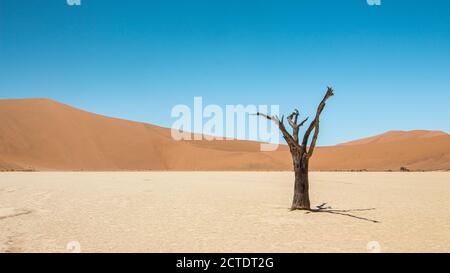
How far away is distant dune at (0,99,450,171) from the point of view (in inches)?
2338

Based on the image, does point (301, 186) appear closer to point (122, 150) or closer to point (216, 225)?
point (216, 225)

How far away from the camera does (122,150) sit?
70.9 m

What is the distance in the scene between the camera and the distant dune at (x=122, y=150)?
195 feet

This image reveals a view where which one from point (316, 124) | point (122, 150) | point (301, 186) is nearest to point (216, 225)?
point (301, 186)

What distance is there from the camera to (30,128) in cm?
6769

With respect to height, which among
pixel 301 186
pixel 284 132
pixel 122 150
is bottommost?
pixel 301 186

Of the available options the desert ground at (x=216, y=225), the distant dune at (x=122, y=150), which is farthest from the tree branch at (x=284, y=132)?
the distant dune at (x=122, y=150)

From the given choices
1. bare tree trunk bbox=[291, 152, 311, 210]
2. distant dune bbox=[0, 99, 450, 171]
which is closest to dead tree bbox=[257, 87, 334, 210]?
bare tree trunk bbox=[291, 152, 311, 210]

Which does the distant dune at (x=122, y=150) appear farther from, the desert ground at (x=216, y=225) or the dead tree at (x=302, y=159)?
the dead tree at (x=302, y=159)

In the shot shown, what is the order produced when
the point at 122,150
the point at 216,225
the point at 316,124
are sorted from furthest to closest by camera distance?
the point at 122,150 → the point at 316,124 → the point at 216,225

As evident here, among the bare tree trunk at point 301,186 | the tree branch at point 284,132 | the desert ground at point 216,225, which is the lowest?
the desert ground at point 216,225

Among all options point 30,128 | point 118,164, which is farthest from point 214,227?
point 30,128

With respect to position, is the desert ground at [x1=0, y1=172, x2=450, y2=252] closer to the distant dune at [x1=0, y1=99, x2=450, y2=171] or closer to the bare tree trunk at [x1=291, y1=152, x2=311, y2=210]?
the bare tree trunk at [x1=291, y1=152, x2=311, y2=210]

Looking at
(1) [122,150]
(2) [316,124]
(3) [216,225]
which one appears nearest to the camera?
(3) [216,225]
